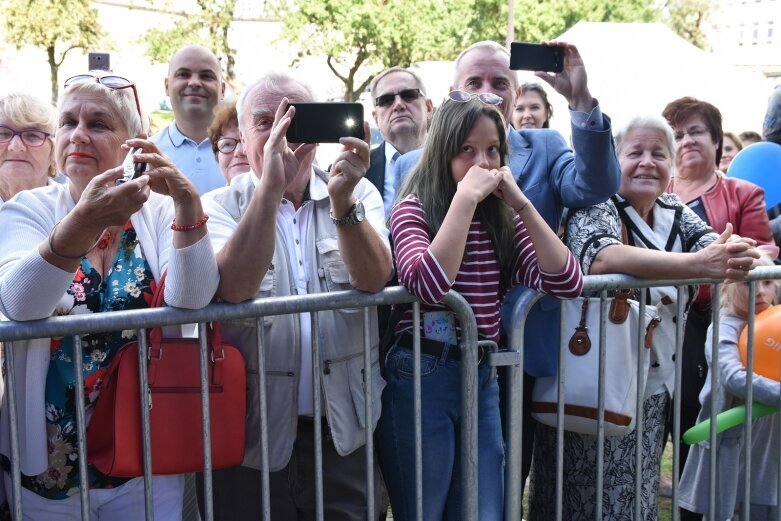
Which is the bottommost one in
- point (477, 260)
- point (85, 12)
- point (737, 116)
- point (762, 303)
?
point (762, 303)

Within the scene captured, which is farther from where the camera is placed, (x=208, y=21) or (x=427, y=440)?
(x=208, y=21)

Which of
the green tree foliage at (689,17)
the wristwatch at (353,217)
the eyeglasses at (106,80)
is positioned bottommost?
the wristwatch at (353,217)

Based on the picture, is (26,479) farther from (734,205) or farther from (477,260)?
(734,205)

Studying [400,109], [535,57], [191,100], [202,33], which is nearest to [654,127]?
[535,57]

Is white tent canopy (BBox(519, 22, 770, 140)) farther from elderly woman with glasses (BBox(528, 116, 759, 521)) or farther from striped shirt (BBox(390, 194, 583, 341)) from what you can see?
striped shirt (BBox(390, 194, 583, 341))

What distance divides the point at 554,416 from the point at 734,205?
182 centimetres

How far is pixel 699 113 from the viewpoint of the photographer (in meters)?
4.14

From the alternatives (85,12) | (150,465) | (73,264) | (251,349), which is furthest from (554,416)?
(85,12)

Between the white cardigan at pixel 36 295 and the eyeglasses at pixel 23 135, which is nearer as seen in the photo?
the white cardigan at pixel 36 295

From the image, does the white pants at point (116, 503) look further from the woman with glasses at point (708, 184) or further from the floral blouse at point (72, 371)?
the woman with glasses at point (708, 184)

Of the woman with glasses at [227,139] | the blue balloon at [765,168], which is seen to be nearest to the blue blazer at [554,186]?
the woman with glasses at [227,139]

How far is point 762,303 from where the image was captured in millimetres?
3695

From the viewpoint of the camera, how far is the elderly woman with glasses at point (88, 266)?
2113 millimetres

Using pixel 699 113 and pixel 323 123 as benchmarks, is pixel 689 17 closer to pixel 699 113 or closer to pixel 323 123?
pixel 699 113
